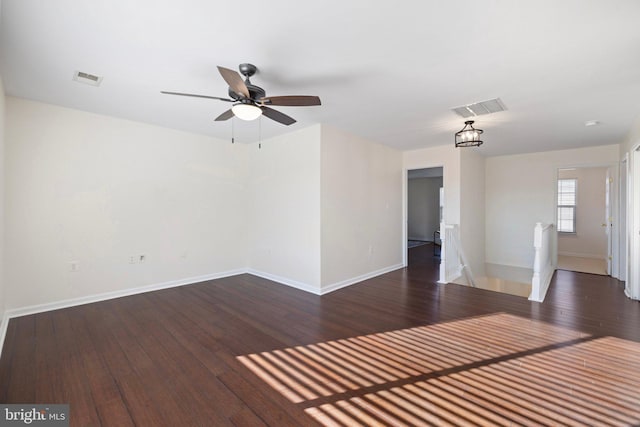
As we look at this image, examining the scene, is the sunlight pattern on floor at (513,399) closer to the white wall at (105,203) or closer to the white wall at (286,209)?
the white wall at (286,209)

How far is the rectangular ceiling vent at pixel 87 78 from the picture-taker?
2.74 metres

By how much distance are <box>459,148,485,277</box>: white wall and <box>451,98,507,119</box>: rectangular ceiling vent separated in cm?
187

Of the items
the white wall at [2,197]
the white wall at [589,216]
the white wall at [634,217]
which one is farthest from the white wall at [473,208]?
the white wall at [2,197]

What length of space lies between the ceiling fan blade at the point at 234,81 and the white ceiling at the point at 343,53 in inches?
12.9

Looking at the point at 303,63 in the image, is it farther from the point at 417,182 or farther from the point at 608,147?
the point at 417,182

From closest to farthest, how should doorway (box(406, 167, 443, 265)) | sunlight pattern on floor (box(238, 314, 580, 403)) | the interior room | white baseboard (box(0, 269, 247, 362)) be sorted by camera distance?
the interior room < sunlight pattern on floor (box(238, 314, 580, 403)) < white baseboard (box(0, 269, 247, 362)) < doorway (box(406, 167, 443, 265))

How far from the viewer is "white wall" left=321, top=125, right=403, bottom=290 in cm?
439

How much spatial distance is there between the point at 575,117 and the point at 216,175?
18.3ft

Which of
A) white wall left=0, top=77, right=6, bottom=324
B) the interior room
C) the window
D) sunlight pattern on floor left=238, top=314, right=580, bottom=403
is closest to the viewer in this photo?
the interior room

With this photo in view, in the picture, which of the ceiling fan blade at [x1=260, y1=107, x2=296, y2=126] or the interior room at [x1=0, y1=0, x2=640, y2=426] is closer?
the interior room at [x1=0, y1=0, x2=640, y2=426]

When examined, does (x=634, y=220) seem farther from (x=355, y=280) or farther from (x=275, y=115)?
(x=275, y=115)

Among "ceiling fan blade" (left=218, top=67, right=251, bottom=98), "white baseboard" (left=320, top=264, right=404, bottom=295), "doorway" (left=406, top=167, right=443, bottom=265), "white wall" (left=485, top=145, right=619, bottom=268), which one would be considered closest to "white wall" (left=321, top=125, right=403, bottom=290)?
"white baseboard" (left=320, top=264, right=404, bottom=295)

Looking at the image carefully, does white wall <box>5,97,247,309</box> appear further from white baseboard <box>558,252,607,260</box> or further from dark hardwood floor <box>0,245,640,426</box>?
white baseboard <box>558,252,607,260</box>

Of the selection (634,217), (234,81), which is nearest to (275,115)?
(234,81)
